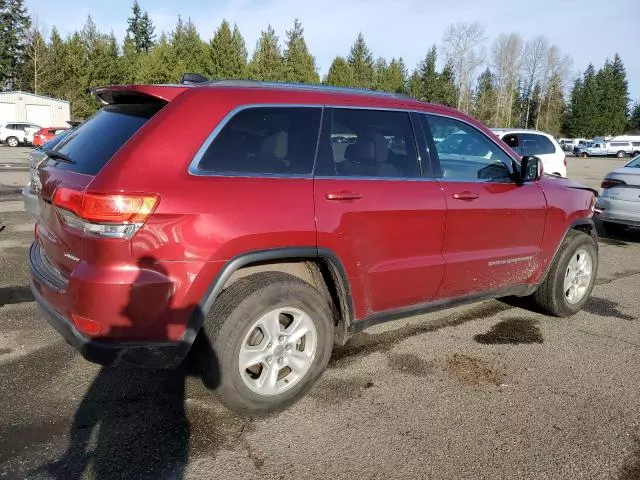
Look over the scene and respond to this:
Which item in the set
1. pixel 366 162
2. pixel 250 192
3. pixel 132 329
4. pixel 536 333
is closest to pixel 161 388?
pixel 132 329

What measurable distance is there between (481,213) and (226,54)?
44612mm

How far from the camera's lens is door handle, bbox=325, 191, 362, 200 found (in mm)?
3129

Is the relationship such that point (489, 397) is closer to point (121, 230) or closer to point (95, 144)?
point (121, 230)

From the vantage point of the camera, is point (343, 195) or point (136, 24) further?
point (136, 24)

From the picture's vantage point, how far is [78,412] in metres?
3.04

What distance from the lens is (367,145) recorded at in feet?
11.4

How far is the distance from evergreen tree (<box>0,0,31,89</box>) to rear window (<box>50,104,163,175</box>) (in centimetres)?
5964

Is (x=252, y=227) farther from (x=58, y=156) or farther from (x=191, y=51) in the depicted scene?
(x=191, y=51)

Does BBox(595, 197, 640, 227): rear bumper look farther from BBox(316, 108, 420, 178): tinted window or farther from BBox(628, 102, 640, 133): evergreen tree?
BBox(628, 102, 640, 133): evergreen tree

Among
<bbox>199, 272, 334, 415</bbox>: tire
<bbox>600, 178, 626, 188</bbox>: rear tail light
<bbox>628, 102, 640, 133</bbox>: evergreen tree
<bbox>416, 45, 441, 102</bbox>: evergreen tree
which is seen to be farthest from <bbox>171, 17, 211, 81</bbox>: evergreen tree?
<bbox>628, 102, 640, 133</bbox>: evergreen tree

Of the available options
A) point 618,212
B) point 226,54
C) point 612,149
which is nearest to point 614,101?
point 612,149

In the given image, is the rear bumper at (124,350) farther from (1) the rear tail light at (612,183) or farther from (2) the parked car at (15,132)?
(2) the parked car at (15,132)

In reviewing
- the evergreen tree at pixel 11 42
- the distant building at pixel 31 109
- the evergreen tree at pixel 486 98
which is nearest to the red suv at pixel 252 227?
the distant building at pixel 31 109

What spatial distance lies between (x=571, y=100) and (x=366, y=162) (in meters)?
94.1
